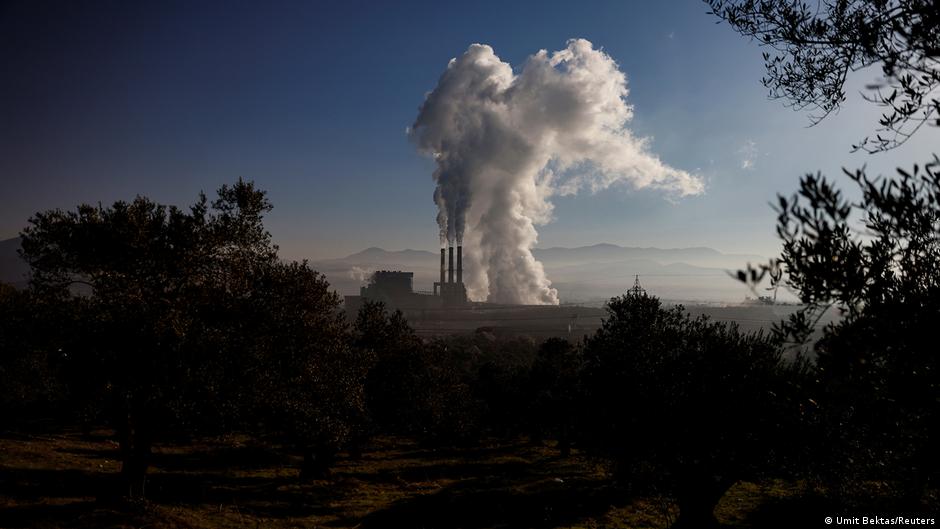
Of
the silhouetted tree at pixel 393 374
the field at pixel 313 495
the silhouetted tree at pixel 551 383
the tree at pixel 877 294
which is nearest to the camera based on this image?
the tree at pixel 877 294

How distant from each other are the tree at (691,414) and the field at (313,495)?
173cm

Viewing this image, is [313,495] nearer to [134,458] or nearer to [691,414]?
[134,458]

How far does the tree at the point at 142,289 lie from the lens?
60.2 ft

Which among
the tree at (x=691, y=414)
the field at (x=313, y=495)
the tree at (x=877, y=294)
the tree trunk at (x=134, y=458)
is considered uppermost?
the tree at (x=877, y=294)

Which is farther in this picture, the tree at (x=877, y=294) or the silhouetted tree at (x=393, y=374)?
the silhouetted tree at (x=393, y=374)

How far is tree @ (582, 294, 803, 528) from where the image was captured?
18.3 metres

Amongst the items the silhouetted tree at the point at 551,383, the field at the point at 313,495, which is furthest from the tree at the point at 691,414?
the silhouetted tree at the point at 551,383

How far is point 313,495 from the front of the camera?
3119cm

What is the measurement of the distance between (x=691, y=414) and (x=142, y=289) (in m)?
23.2

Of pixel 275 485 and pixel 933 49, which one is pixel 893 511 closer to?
pixel 933 49

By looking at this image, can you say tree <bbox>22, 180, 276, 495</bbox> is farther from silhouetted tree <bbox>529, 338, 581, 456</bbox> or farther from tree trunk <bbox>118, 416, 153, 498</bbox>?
silhouetted tree <bbox>529, 338, 581, 456</bbox>

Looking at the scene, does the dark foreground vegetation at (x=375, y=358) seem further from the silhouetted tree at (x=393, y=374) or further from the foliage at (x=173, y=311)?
the silhouetted tree at (x=393, y=374)

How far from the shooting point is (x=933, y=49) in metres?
6.71

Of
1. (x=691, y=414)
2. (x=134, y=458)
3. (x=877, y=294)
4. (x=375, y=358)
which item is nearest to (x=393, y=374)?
(x=375, y=358)
